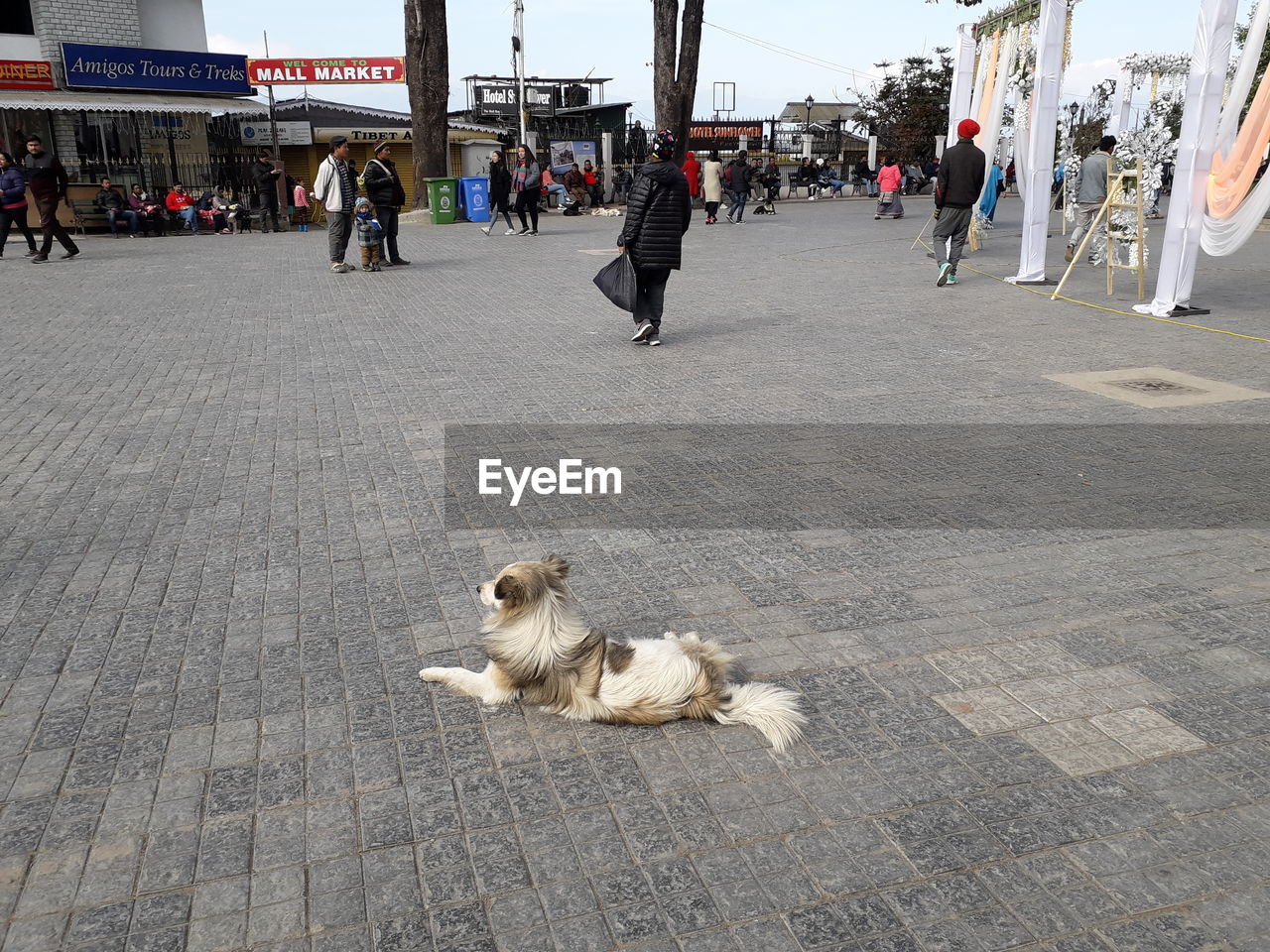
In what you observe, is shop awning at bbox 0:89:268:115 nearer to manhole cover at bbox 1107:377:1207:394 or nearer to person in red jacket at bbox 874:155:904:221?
person in red jacket at bbox 874:155:904:221

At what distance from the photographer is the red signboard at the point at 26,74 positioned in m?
23.7

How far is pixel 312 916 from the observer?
2547 millimetres

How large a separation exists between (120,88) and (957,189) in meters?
22.1

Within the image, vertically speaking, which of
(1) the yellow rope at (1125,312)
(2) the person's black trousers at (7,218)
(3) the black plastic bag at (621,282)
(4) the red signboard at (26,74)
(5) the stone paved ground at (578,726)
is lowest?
(5) the stone paved ground at (578,726)

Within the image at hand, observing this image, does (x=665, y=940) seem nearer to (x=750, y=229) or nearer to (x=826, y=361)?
(x=826, y=361)

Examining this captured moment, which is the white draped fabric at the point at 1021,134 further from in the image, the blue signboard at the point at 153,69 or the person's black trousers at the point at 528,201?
the blue signboard at the point at 153,69

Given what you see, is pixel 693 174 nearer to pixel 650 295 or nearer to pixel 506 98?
pixel 650 295

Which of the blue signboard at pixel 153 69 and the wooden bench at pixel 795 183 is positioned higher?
the blue signboard at pixel 153 69


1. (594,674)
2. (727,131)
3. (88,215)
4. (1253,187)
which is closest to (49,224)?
(88,215)

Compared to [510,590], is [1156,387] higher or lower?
lower

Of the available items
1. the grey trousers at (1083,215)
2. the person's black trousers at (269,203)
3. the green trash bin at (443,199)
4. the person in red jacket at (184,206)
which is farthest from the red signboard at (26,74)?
the grey trousers at (1083,215)

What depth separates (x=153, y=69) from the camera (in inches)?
1017

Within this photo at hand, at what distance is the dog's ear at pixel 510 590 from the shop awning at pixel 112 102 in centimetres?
2450

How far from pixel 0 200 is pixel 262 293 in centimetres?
614
